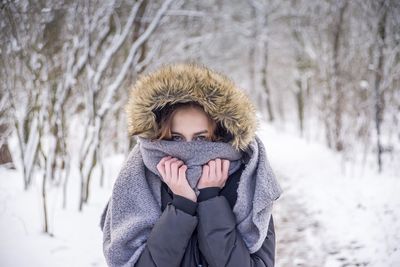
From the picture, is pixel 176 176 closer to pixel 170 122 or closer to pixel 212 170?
pixel 212 170

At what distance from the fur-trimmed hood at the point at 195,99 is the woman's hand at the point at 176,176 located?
0.62 ft

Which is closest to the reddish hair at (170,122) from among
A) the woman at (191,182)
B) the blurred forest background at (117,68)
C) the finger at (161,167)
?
the woman at (191,182)

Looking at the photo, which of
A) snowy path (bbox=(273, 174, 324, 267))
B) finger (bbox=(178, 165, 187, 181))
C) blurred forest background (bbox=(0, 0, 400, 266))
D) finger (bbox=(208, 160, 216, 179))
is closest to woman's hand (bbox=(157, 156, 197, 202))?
finger (bbox=(178, 165, 187, 181))

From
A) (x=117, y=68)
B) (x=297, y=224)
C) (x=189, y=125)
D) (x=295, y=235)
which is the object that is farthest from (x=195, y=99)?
(x=117, y=68)

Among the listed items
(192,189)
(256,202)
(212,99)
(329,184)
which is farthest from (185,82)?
(329,184)

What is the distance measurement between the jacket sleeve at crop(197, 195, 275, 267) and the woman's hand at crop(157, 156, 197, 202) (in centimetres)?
8

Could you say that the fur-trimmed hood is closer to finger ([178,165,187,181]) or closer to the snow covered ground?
finger ([178,165,187,181])

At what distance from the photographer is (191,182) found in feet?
4.78

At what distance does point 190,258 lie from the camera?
56.4 inches

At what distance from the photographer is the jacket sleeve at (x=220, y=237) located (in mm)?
1343

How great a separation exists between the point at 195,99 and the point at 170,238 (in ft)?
2.14

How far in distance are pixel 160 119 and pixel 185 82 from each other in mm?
241

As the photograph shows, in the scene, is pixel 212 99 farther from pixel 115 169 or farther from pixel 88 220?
pixel 115 169

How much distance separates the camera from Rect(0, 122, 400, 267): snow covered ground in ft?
10.4
